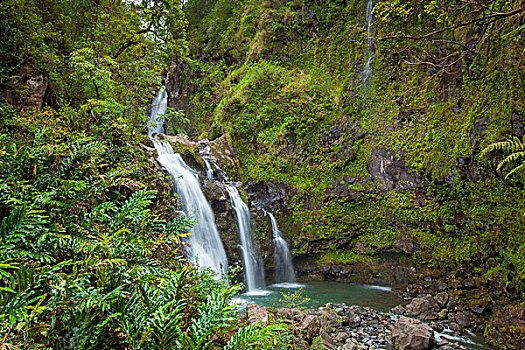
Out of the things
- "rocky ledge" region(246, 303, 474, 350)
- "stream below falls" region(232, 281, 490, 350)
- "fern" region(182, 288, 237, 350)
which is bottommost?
"stream below falls" region(232, 281, 490, 350)

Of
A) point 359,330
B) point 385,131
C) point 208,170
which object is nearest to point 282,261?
point 359,330

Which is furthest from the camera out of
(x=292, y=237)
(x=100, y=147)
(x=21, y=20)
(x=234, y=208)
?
(x=292, y=237)

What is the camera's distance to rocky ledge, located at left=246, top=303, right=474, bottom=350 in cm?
418

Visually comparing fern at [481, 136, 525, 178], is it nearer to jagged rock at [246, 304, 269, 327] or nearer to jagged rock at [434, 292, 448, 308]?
jagged rock at [434, 292, 448, 308]

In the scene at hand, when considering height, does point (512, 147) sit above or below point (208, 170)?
below

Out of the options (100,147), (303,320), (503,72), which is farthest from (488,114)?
Result: (100,147)

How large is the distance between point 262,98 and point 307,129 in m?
3.05

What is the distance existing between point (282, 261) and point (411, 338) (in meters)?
5.92

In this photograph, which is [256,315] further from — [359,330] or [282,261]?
[282,261]

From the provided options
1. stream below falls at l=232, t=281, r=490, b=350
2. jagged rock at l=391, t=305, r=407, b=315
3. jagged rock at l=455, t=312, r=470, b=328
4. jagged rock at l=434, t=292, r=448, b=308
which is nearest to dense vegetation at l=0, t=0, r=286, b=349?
stream below falls at l=232, t=281, r=490, b=350

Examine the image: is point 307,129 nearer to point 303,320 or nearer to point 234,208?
point 234,208

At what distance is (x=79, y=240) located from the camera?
2.06 m

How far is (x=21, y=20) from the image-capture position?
13.9 ft

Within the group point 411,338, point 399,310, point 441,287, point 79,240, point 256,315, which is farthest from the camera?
point 441,287
